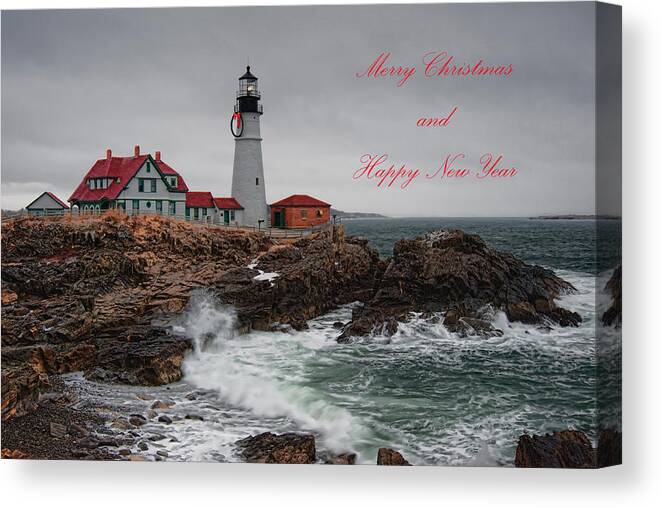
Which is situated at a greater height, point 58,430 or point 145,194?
point 145,194

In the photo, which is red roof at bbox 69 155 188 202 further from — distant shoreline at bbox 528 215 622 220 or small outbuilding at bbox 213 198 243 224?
distant shoreline at bbox 528 215 622 220

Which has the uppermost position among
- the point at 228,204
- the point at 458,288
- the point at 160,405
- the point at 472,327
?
the point at 228,204

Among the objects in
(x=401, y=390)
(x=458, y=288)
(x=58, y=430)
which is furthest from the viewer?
(x=458, y=288)

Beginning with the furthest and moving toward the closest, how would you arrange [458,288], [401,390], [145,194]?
1. [145,194]
2. [458,288]
3. [401,390]

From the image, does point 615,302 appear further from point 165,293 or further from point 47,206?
point 47,206

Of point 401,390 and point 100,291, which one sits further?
point 100,291

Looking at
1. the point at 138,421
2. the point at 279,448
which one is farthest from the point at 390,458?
the point at 138,421

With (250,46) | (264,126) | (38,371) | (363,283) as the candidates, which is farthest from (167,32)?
(38,371)

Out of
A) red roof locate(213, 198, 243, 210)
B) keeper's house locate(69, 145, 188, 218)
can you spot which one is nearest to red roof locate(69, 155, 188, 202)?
keeper's house locate(69, 145, 188, 218)
